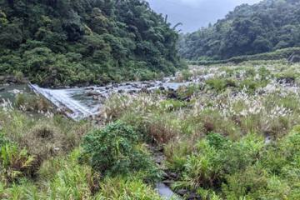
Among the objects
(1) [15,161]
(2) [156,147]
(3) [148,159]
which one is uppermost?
(1) [15,161]

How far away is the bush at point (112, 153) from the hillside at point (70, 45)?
16.6m

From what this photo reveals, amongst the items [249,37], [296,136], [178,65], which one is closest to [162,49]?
[178,65]

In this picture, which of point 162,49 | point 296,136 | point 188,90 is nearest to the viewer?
point 296,136

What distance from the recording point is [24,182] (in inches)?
197

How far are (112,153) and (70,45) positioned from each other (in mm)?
22691

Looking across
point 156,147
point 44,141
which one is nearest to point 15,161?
point 44,141

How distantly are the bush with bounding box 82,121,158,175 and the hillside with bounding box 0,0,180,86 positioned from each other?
16591 mm

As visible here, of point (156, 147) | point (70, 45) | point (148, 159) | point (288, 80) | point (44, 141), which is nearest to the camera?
point (148, 159)

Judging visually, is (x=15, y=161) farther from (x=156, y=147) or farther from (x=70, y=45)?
(x=70, y=45)

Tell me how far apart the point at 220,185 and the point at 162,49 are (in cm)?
3350

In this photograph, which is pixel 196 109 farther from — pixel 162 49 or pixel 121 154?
pixel 162 49

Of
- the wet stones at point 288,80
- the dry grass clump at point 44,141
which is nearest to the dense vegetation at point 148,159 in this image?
the dry grass clump at point 44,141

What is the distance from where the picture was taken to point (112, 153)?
5.14 metres

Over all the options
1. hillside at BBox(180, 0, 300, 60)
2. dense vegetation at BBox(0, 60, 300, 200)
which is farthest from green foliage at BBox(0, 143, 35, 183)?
hillside at BBox(180, 0, 300, 60)
